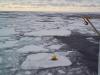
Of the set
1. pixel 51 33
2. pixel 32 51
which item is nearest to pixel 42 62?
pixel 32 51

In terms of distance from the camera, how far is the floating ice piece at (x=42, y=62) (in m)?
2.99

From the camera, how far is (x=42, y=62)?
3.12 meters

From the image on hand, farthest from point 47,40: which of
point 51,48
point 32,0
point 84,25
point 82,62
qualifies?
point 32,0

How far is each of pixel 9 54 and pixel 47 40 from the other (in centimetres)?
125

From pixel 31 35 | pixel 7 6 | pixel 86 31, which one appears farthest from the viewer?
pixel 7 6

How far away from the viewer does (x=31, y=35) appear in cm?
493

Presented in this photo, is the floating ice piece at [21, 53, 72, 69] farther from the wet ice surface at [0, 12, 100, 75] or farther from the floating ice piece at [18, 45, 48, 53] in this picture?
the floating ice piece at [18, 45, 48, 53]

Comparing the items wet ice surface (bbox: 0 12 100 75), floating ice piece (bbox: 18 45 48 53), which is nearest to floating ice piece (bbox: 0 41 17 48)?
wet ice surface (bbox: 0 12 100 75)

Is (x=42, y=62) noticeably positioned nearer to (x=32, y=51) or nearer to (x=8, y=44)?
(x=32, y=51)

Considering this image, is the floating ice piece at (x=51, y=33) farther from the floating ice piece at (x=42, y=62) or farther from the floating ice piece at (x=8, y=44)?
the floating ice piece at (x=42, y=62)

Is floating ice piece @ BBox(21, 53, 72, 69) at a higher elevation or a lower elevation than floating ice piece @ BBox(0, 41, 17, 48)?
lower

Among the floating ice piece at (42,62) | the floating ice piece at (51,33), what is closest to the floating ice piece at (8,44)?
the floating ice piece at (42,62)

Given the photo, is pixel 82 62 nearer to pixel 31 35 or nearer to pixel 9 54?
pixel 9 54

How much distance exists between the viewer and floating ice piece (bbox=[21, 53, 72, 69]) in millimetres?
2987
